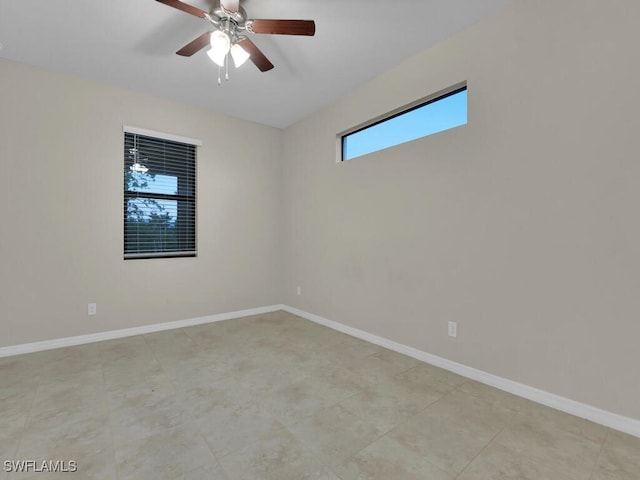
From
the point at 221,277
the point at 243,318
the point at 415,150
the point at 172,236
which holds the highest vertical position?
the point at 415,150

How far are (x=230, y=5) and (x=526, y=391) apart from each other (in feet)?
10.4

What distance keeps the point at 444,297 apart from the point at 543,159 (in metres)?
1.22

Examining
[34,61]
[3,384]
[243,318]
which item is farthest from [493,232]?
[34,61]

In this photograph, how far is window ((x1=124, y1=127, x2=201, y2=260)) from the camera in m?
3.30

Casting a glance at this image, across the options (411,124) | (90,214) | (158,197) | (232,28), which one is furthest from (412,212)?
(90,214)

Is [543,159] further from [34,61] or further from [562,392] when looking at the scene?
[34,61]

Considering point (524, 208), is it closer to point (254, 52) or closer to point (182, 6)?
point (254, 52)

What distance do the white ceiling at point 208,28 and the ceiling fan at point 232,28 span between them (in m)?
0.16

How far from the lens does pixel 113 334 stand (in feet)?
10.3

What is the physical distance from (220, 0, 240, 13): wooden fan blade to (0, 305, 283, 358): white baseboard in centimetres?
319

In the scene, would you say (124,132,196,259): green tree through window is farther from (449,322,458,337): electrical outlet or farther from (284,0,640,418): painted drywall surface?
→ (449,322,458,337): electrical outlet

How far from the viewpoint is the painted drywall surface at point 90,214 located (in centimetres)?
A: 270

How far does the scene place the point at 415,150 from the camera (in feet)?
8.73

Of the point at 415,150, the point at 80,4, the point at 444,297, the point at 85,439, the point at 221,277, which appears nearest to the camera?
the point at 85,439
